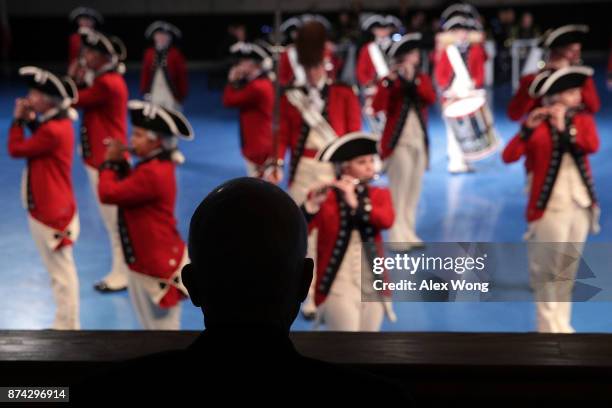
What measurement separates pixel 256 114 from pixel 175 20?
44.5 feet

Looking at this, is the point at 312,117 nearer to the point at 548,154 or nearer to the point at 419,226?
the point at 548,154

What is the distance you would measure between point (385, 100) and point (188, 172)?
3.50m

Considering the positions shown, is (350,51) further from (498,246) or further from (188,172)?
(498,246)

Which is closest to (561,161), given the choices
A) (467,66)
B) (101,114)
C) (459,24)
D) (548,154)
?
(548,154)

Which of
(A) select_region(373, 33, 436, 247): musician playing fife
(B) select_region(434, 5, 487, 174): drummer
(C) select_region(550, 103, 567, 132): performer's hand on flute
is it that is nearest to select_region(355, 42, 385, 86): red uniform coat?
(B) select_region(434, 5, 487, 174): drummer

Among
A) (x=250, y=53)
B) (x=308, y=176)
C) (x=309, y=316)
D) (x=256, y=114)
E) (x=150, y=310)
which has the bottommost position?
(x=309, y=316)

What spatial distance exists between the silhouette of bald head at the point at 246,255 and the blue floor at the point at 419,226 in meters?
1.05

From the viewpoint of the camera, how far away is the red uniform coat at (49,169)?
17.5 ft

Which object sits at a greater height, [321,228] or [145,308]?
[321,228]

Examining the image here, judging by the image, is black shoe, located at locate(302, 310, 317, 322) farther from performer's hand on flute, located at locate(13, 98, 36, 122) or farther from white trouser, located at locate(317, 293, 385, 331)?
performer's hand on flute, located at locate(13, 98, 36, 122)

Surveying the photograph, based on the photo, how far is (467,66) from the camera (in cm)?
963

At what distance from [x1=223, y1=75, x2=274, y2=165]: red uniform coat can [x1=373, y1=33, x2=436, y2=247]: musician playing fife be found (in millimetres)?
836

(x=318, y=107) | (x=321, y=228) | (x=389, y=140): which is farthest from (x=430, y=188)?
(x=321, y=228)

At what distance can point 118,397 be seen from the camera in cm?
127
